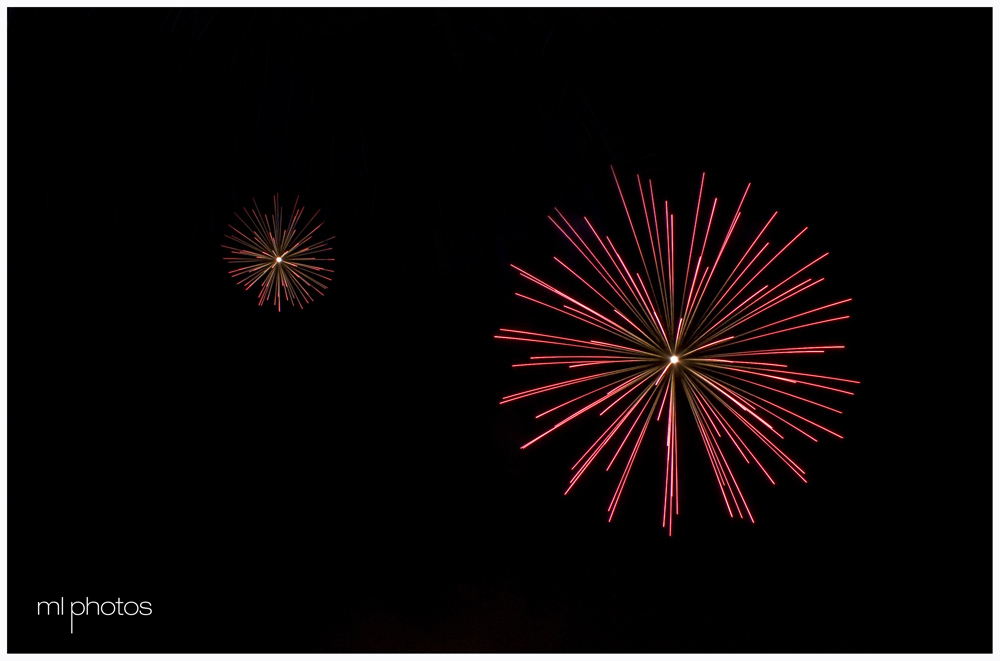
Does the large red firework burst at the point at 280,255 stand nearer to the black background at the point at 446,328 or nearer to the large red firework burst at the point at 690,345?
the black background at the point at 446,328

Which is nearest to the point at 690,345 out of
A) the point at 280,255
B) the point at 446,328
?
the point at 446,328

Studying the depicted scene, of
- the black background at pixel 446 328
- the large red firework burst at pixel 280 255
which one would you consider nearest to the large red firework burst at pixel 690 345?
the black background at pixel 446 328

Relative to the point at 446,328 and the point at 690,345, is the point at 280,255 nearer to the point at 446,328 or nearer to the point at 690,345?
the point at 446,328

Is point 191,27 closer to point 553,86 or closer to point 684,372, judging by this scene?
point 553,86

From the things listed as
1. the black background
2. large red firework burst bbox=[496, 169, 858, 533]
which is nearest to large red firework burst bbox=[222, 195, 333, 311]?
the black background

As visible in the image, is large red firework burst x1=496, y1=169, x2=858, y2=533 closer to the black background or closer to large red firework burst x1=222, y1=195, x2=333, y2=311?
the black background
